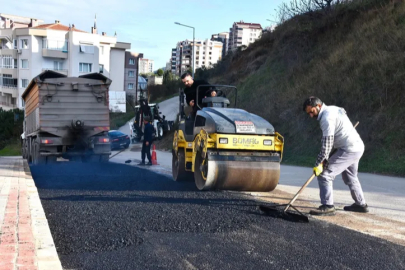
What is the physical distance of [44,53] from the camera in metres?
58.0

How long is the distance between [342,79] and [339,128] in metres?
13.4

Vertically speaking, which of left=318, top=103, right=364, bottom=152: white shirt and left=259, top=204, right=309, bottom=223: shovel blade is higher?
left=318, top=103, right=364, bottom=152: white shirt

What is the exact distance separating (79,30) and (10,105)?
13.7 meters

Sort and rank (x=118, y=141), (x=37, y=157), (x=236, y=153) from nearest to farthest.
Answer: (x=236, y=153) < (x=37, y=157) < (x=118, y=141)

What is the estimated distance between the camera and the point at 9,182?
9836mm

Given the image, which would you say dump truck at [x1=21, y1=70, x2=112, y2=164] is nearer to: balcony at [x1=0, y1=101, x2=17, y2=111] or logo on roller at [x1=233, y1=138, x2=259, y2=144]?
logo on roller at [x1=233, y1=138, x2=259, y2=144]

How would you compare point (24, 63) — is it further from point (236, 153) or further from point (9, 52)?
point (236, 153)

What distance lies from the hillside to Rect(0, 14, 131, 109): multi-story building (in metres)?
34.0

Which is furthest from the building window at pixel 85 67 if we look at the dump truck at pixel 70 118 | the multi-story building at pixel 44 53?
the dump truck at pixel 70 118

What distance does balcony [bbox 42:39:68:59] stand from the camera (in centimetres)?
5816

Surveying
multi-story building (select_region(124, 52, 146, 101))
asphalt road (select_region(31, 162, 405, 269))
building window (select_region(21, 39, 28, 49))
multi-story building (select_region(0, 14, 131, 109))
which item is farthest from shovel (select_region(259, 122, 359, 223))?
multi-story building (select_region(124, 52, 146, 101))

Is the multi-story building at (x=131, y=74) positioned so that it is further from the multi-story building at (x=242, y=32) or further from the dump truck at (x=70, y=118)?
the dump truck at (x=70, y=118)

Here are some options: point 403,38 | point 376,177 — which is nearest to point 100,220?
point 376,177

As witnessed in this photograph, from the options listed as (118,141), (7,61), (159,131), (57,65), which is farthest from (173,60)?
(118,141)
